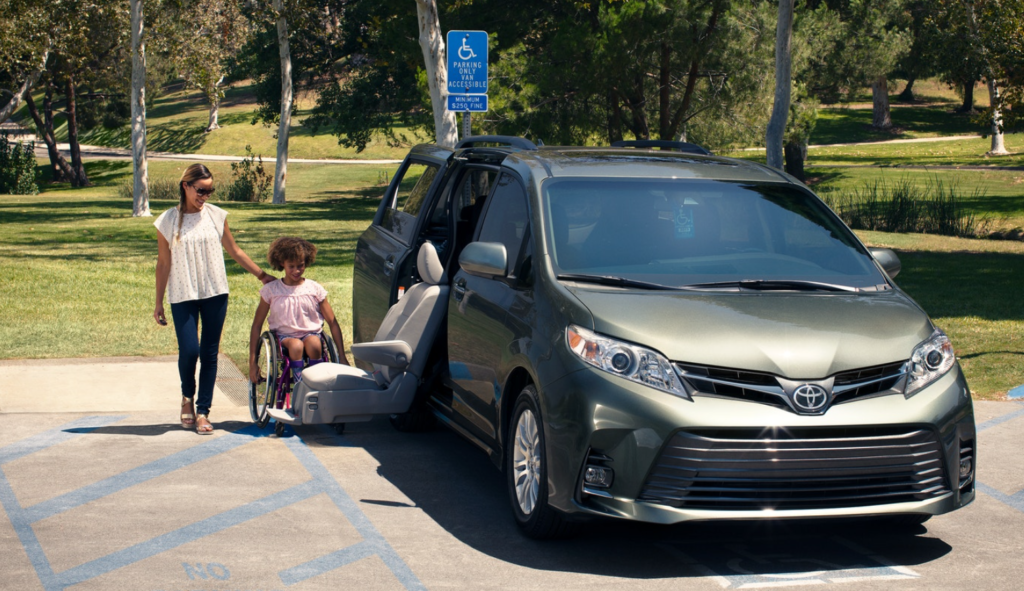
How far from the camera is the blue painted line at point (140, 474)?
5953 mm

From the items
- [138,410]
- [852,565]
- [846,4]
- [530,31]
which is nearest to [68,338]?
[138,410]

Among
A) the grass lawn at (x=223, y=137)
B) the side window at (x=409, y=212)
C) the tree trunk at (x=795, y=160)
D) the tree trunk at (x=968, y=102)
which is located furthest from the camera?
the tree trunk at (x=968, y=102)

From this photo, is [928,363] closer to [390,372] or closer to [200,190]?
[390,372]

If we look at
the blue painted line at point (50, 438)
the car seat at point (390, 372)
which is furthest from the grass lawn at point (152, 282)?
the car seat at point (390, 372)

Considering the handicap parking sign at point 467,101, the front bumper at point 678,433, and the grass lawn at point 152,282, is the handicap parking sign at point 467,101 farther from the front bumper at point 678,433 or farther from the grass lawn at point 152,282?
the front bumper at point 678,433

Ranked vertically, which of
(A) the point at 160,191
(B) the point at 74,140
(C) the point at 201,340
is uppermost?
(B) the point at 74,140

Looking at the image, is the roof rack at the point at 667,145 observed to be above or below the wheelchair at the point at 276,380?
above

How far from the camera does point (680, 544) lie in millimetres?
5555

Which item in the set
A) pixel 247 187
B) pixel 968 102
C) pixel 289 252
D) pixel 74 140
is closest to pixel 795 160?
pixel 247 187

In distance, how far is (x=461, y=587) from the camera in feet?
16.0

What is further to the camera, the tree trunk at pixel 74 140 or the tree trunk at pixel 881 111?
the tree trunk at pixel 881 111

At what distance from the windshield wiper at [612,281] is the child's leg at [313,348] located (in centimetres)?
249

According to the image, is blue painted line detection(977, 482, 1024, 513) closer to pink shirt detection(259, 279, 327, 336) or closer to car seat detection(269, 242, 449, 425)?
car seat detection(269, 242, 449, 425)

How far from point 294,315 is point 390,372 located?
2.87ft
